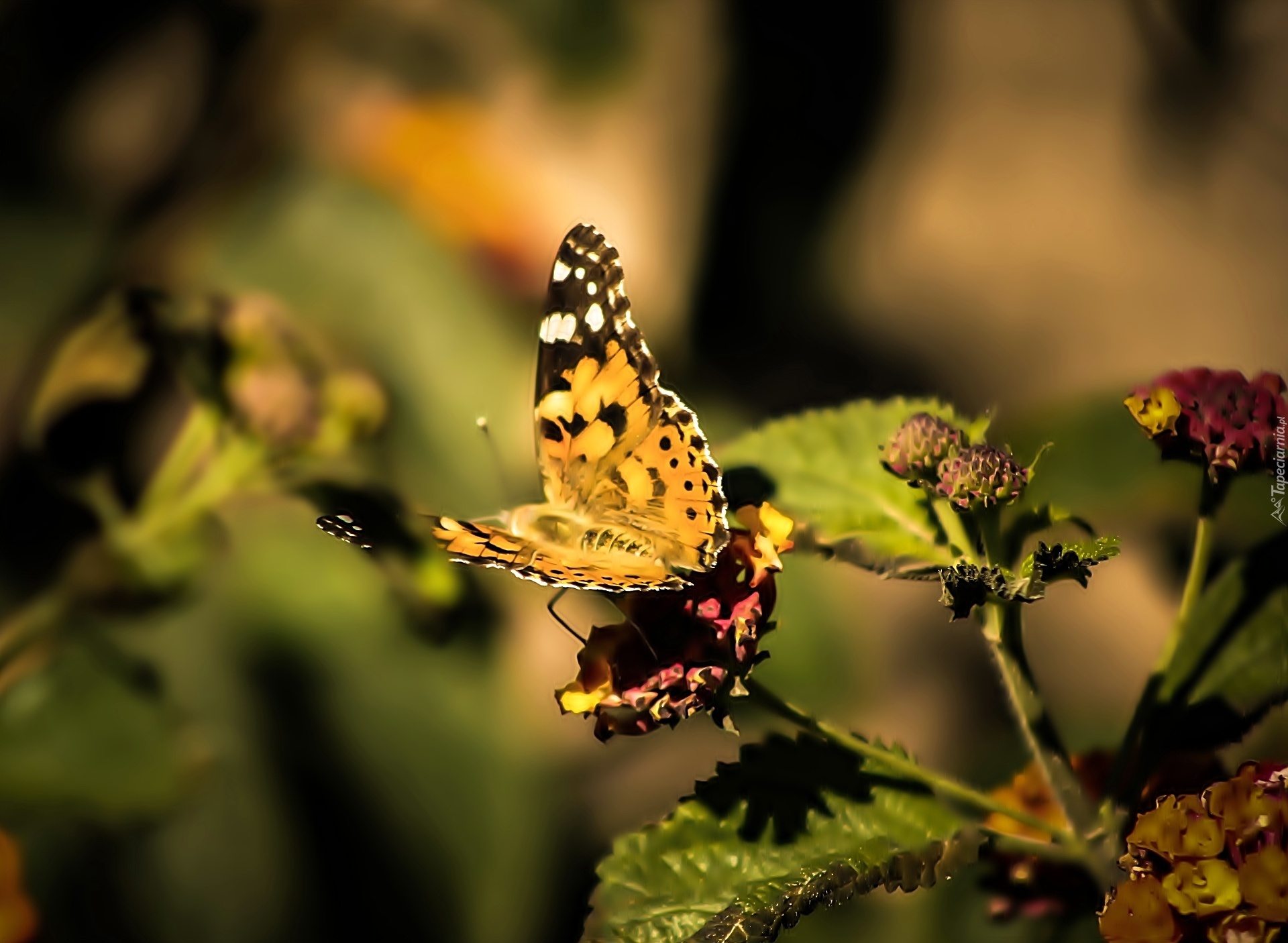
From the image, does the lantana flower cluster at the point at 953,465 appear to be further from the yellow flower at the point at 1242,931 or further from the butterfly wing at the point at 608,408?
the yellow flower at the point at 1242,931

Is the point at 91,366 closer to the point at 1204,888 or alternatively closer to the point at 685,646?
the point at 685,646

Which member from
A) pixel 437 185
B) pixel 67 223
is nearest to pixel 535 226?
pixel 437 185

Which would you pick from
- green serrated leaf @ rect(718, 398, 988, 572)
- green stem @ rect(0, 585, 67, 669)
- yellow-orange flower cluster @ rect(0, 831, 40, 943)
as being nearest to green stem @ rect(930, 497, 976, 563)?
green serrated leaf @ rect(718, 398, 988, 572)

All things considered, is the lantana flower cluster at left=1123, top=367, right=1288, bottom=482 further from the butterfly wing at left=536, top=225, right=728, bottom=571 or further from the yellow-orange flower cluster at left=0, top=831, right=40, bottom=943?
the yellow-orange flower cluster at left=0, top=831, right=40, bottom=943

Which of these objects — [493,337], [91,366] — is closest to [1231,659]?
[493,337]

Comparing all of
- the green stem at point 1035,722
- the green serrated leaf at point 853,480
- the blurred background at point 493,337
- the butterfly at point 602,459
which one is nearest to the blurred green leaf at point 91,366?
the blurred background at point 493,337

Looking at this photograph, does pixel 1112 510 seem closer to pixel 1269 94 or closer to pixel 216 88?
pixel 1269 94
